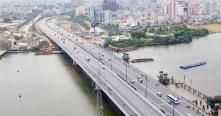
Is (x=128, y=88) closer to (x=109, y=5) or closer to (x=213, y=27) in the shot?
(x=213, y=27)

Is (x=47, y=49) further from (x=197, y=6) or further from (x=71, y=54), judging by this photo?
(x=197, y=6)

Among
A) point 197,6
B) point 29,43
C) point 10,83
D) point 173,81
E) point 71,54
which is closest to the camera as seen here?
point 173,81

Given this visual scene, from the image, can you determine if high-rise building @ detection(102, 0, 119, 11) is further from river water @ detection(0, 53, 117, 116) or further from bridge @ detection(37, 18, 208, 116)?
bridge @ detection(37, 18, 208, 116)

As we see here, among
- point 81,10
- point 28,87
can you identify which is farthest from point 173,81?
point 81,10

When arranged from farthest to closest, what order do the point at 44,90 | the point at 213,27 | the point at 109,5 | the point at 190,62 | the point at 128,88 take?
the point at 109,5 < the point at 213,27 < the point at 190,62 < the point at 44,90 < the point at 128,88

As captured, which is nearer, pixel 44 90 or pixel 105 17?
pixel 44 90

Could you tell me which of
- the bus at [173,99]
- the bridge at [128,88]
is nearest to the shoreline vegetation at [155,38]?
the bridge at [128,88]

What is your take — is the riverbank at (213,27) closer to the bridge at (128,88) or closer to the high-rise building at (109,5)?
the bridge at (128,88)

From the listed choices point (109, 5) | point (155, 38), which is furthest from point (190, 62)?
point (109, 5)
